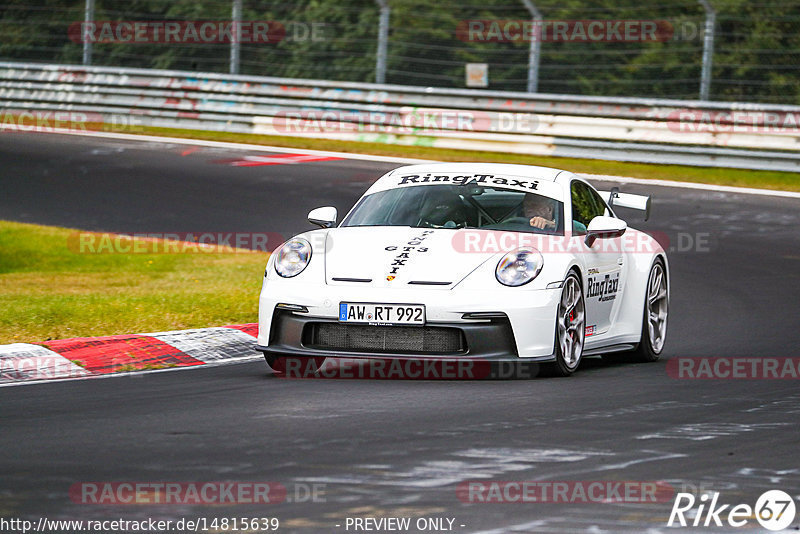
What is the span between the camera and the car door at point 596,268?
8828 mm

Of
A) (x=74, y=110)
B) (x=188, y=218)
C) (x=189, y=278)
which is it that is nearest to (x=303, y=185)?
(x=188, y=218)

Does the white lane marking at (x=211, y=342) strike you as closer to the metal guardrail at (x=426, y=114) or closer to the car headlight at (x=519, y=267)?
the car headlight at (x=519, y=267)

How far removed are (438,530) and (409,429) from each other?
1780 millimetres

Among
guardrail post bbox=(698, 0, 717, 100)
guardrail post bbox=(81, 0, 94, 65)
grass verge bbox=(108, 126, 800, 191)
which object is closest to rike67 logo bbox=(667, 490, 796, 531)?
grass verge bbox=(108, 126, 800, 191)

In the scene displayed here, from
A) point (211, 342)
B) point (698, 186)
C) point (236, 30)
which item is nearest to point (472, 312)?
point (211, 342)

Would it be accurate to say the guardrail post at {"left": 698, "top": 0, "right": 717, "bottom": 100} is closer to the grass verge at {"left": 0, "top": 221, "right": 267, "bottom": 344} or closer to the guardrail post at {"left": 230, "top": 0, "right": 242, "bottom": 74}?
the guardrail post at {"left": 230, "top": 0, "right": 242, "bottom": 74}

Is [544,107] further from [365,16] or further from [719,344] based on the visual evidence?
[719,344]

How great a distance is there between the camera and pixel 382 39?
23141mm

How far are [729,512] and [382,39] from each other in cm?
1873

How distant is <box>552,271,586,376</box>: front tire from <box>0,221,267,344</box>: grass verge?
2867 millimetres

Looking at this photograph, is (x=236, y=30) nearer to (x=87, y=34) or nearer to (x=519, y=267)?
(x=87, y=34)

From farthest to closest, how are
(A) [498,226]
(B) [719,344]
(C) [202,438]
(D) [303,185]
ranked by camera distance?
(D) [303,185] → (B) [719,344] → (A) [498,226] → (C) [202,438]

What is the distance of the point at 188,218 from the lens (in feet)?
55.1

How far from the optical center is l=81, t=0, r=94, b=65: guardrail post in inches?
993
